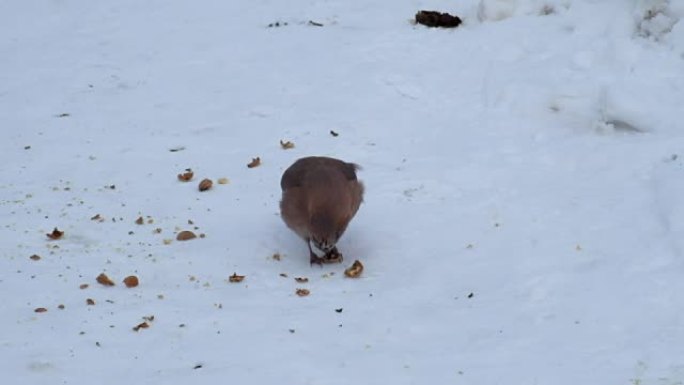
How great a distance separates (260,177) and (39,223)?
5.11 feet

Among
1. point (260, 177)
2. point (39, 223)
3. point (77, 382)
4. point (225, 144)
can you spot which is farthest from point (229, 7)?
point (77, 382)

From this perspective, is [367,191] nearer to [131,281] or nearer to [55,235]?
[131,281]

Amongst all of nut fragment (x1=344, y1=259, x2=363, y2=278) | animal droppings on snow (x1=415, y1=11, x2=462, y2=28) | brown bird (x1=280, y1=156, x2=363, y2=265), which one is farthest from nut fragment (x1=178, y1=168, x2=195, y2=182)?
animal droppings on snow (x1=415, y1=11, x2=462, y2=28)

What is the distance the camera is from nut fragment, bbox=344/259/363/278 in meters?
5.23

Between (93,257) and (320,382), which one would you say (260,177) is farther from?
(320,382)

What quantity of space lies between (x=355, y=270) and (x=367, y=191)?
3.70 feet

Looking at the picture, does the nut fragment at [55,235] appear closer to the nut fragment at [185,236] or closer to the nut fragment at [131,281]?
the nut fragment at [185,236]

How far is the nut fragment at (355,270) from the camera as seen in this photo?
17.1ft

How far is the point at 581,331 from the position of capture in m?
4.25

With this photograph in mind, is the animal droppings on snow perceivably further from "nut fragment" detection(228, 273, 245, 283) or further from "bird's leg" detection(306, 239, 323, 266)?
"nut fragment" detection(228, 273, 245, 283)

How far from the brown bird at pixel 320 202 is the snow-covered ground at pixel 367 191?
23 centimetres

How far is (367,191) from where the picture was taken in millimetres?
6277

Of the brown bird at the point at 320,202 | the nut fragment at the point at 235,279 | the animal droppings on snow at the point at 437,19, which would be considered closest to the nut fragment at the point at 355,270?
the brown bird at the point at 320,202

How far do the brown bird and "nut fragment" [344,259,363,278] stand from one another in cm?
17
